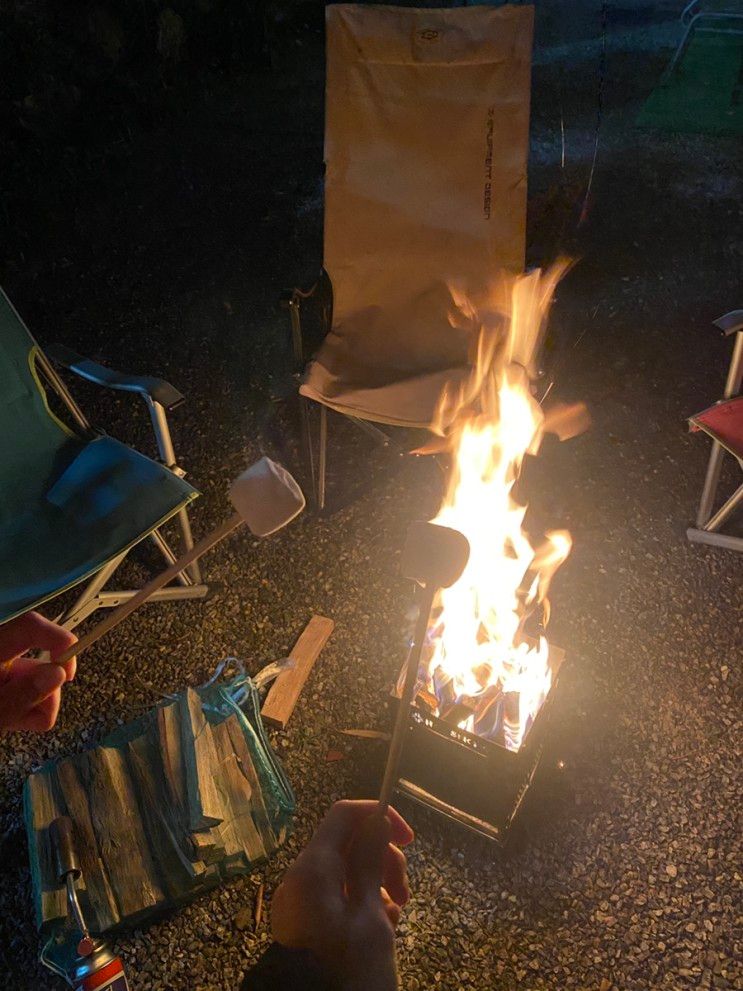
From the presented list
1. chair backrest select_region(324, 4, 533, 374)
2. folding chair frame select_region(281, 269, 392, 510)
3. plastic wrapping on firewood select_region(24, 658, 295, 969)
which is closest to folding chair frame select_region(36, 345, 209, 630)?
plastic wrapping on firewood select_region(24, 658, 295, 969)

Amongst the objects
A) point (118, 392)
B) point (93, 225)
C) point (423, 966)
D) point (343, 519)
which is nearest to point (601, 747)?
point (423, 966)

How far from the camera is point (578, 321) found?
12.6 ft

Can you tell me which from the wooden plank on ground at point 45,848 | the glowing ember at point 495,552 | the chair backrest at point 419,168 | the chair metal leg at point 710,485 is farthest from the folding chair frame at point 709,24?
the wooden plank on ground at point 45,848

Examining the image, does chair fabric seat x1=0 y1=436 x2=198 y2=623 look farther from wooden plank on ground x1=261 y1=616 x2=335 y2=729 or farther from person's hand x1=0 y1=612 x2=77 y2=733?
wooden plank on ground x1=261 y1=616 x2=335 y2=729

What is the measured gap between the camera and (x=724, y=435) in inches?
95.6

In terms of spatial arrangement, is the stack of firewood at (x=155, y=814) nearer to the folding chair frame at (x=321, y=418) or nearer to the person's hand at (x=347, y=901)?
the person's hand at (x=347, y=901)

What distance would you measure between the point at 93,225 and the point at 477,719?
4000 millimetres

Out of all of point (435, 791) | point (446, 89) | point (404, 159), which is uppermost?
point (446, 89)

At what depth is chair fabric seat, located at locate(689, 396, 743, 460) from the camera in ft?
7.88

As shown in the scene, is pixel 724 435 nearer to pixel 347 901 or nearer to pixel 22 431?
pixel 347 901

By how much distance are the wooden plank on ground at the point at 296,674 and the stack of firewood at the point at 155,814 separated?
0.43 feet

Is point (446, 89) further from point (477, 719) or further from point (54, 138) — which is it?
point (54, 138)

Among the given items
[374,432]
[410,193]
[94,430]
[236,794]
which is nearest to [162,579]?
[236,794]

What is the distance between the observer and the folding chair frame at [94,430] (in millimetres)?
2230
